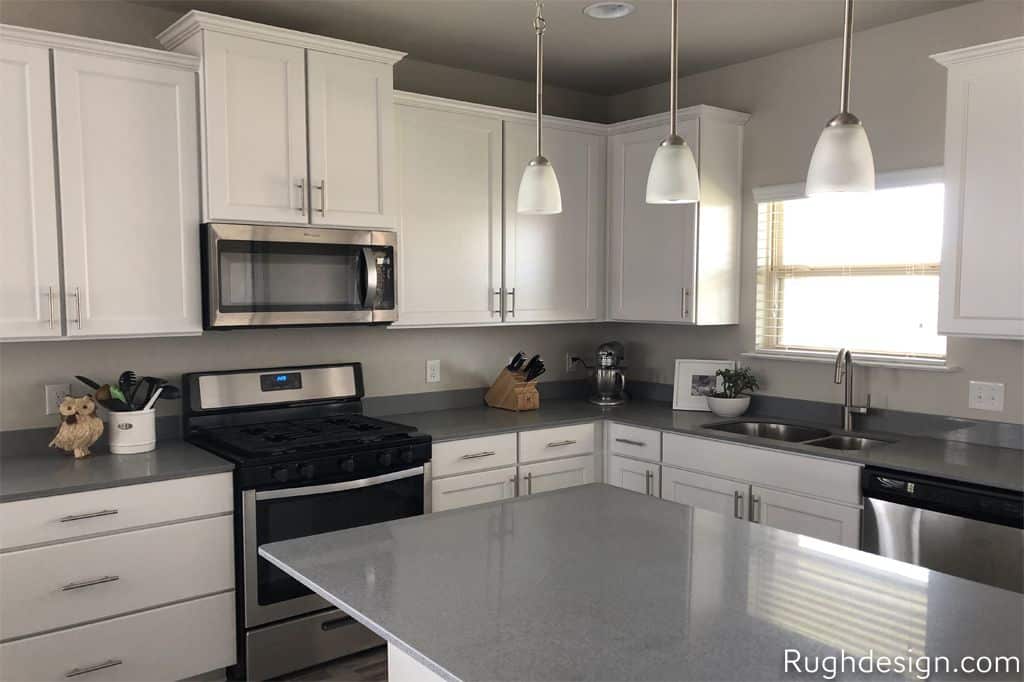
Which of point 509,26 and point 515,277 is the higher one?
point 509,26

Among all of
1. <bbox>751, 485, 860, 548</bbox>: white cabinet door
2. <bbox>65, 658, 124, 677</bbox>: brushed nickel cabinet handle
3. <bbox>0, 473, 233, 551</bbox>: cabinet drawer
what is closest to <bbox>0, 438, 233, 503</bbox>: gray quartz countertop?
<bbox>0, 473, 233, 551</bbox>: cabinet drawer

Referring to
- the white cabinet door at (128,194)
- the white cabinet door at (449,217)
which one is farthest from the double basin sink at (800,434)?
the white cabinet door at (128,194)

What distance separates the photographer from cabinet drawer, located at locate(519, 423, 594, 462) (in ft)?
12.1

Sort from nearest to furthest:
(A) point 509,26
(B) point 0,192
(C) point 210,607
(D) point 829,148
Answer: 1. (D) point 829,148
2. (B) point 0,192
3. (C) point 210,607
4. (A) point 509,26

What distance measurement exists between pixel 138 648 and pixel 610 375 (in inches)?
100

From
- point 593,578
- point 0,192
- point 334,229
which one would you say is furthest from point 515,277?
point 593,578

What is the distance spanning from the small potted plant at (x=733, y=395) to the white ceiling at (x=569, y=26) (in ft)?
5.04

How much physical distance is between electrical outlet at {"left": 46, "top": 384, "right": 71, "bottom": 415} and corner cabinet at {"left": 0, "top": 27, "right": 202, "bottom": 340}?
36 centimetres

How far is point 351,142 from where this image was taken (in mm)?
3281

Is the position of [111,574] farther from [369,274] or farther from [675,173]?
[675,173]

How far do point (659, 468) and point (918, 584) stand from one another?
2.11m

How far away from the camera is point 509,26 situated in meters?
3.42

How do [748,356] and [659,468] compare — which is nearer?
[659,468]

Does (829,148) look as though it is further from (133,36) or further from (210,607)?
(133,36)
